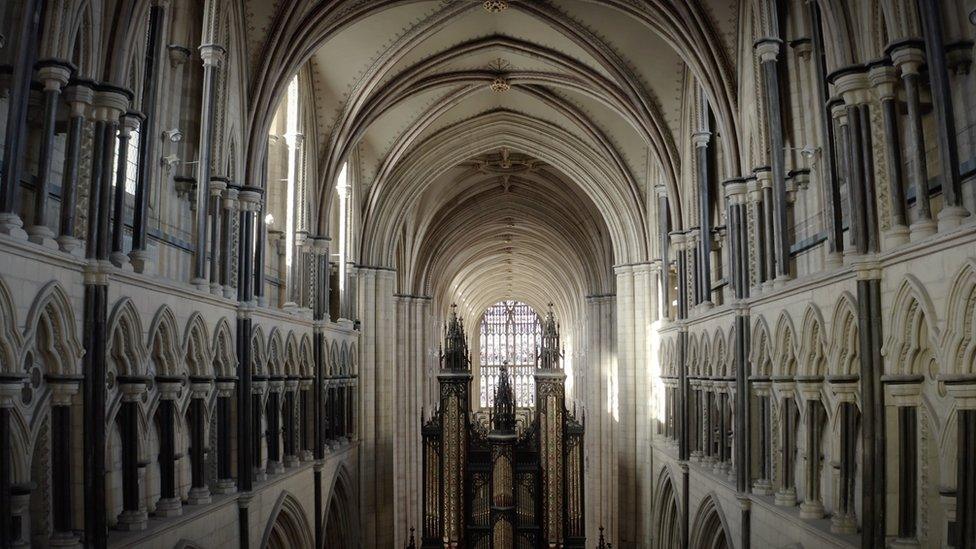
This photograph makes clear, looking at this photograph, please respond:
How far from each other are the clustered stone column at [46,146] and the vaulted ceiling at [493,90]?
6966 millimetres

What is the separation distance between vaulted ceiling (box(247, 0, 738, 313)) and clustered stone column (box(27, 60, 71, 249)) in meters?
6.97

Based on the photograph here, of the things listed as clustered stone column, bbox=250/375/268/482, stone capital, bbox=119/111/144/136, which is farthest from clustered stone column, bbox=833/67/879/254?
clustered stone column, bbox=250/375/268/482

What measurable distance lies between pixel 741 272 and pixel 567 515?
53.1ft

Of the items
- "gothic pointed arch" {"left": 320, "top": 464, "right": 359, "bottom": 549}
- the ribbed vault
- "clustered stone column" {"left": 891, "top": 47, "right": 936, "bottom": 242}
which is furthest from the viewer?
the ribbed vault

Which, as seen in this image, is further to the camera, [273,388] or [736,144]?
[273,388]

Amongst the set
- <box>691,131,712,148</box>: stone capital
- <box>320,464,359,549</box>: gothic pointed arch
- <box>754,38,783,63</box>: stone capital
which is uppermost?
<box>754,38,783,63</box>: stone capital

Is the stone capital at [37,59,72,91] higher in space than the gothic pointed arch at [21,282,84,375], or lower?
higher

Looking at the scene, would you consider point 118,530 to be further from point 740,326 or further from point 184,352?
point 740,326

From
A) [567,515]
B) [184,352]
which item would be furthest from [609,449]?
[184,352]

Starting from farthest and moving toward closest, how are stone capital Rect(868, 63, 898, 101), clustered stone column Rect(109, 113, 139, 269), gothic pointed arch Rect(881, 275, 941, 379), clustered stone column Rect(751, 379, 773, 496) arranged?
1. clustered stone column Rect(751, 379, 773, 496)
2. clustered stone column Rect(109, 113, 139, 269)
3. stone capital Rect(868, 63, 898, 101)
4. gothic pointed arch Rect(881, 275, 941, 379)

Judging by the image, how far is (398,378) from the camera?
32312 millimetres

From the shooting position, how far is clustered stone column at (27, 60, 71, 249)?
8952 mm

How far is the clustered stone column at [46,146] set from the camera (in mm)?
8952

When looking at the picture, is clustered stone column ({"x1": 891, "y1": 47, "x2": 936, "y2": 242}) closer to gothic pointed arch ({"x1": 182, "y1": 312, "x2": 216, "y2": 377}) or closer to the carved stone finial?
gothic pointed arch ({"x1": 182, "y1": 312, "x2": 216, "y2": 377})
